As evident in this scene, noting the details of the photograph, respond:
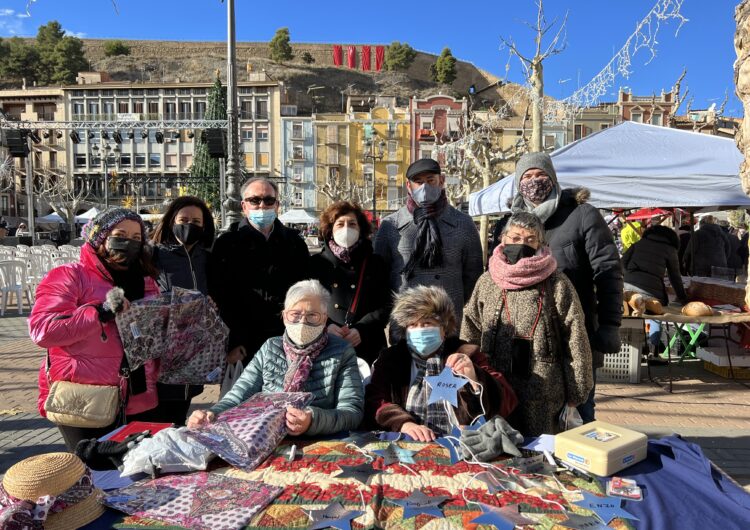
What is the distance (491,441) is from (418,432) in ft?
1.22

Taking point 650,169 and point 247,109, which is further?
point 247,109

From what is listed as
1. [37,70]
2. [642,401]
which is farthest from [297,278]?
[37,70]

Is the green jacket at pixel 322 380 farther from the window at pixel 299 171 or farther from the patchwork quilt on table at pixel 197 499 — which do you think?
the window at pixel 299 171

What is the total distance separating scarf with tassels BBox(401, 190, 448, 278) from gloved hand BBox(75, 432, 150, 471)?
6.27ft

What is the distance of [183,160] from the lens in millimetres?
60125

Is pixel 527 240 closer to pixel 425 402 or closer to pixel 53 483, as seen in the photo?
pixel 425 402

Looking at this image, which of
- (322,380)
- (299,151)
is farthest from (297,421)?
(299,151)

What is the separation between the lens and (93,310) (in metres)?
2.74

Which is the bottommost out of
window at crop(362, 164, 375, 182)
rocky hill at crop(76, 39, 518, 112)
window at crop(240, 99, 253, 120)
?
window at crop(362, 164, 375, 182)

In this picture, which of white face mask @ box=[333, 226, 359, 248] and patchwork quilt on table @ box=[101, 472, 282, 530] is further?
white face mask @ box=[333, 226, 359, 248]

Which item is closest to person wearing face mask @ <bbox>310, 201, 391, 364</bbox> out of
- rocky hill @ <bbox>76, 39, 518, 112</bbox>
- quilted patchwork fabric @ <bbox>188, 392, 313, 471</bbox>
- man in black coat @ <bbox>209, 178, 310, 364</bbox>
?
man in black coat @ <bbox>209, 178, 310, 364</bbox>

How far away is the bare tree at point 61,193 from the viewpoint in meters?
45.4

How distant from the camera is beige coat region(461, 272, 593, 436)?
9.63 ft

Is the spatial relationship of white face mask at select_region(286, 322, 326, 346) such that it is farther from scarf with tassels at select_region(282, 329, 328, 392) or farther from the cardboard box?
the cardboard box
